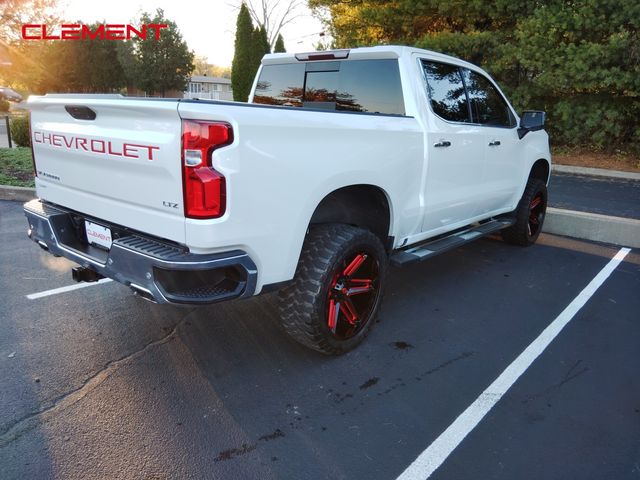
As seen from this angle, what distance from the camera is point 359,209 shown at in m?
3.63

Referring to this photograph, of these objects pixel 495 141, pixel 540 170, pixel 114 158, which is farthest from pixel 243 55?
pixel 114 158

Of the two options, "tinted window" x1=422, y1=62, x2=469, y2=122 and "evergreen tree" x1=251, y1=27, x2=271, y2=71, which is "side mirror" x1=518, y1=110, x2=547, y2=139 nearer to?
"tinted window" x1=422, y1=62, x2=469, y2=122

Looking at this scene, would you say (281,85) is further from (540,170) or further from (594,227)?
(594,227)

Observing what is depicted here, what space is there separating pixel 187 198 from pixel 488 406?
6.56 ft

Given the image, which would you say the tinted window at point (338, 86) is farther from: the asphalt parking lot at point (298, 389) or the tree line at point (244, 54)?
the tree line at point (244, 54)

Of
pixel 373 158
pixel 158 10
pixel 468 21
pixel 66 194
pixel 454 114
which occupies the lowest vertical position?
pixel 66 194

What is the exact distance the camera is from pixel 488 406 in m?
2.79

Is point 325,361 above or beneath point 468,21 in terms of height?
beneath

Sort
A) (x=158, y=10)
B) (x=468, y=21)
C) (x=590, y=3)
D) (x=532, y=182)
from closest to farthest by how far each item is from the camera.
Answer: (x=532, y=182) → (x=590, y=3) → (x=468, y=21) → (x=158, y=10)

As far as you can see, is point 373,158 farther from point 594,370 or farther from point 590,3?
point 590,3

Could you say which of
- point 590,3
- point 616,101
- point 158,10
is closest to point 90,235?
point 590,3

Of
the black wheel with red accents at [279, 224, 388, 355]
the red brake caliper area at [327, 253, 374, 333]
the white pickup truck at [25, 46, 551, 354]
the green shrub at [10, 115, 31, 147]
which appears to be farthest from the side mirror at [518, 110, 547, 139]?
the green shrub at [10, 115, 31, 147]

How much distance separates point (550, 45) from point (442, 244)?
11022 mm

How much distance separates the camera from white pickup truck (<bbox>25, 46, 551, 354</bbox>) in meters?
2.37
